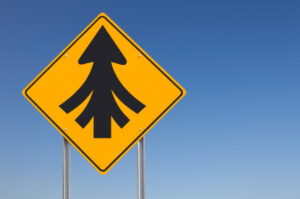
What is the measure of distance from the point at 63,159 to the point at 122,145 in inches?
23.1

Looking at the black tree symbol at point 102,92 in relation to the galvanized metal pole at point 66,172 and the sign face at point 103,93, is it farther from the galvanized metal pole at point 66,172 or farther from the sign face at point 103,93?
the galvanized metal pole at point 66,172

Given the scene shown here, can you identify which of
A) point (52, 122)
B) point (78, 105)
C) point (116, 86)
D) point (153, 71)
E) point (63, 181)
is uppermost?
point (153, 71)

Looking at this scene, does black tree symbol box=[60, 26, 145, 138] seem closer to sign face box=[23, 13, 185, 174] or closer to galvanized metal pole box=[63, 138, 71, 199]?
→ sign face box=[23, 13, 185, 174]

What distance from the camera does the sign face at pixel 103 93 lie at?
4156mm

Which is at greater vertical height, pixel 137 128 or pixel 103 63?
pixel 103 63

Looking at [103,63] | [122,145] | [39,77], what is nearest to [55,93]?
[39,77]

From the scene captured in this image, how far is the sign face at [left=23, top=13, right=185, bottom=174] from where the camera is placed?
4156 millimetres

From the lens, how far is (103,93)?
4312 mm

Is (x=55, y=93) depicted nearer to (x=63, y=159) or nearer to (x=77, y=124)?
(x=77, y=124)

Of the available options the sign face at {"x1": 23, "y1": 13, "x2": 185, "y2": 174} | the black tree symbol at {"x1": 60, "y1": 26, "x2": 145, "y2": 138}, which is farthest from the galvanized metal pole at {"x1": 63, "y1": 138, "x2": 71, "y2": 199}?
the black tree symbol at {"x1": 60, "y1": 26, "x2": 145, "y2": 138}

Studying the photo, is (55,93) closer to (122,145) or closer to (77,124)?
(77,124)

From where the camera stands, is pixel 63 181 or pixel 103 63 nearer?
pixel 63 181

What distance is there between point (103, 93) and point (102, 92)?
1 centimetres

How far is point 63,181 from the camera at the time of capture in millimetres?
4027
